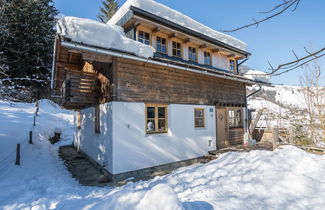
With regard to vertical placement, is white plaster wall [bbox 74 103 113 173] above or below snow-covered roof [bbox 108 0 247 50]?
below

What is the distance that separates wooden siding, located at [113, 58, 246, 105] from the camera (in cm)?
602

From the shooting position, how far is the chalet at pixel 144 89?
5562mm

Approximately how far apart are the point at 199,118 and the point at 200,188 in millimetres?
4427

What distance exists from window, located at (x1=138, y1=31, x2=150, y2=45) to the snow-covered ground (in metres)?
5.61

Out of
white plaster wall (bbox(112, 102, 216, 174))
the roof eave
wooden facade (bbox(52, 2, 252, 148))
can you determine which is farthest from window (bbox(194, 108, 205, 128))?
the roof eave

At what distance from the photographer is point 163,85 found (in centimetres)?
703

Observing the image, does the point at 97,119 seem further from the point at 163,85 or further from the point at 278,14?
the point at 278,14

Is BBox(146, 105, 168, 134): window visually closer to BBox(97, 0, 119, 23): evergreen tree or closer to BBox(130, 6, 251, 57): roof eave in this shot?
BBox(130, 6, 251, 57): roof eave

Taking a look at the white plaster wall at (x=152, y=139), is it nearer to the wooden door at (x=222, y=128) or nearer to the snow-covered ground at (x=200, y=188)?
the wooden door at (x=222, y=128)

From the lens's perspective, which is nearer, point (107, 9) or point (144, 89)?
point (144, 89)

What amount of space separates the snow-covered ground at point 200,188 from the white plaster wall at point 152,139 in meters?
1.05

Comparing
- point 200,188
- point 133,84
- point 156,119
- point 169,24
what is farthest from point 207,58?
point 200,188

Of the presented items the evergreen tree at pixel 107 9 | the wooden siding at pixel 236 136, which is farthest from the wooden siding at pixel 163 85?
the evergreen tree at pixel 107 9

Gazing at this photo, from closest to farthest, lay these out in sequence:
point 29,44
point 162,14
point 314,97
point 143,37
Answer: point 143,37 → point 162,14 → point 314,97 → point 29,44
